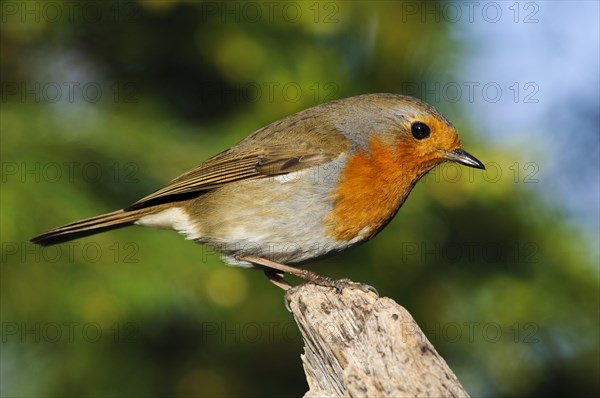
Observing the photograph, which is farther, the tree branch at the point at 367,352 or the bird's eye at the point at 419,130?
the bird's eye at the point at 419,130

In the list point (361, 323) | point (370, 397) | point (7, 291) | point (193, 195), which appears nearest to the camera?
point (370, 397)

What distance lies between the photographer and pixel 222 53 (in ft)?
16.1

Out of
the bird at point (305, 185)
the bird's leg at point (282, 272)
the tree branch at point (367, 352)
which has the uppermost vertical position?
the bird at point (305, 185)

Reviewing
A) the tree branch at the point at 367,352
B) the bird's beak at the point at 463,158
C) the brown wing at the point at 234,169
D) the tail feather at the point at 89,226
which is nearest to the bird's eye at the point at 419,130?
the bird's beak at the point at 463,158

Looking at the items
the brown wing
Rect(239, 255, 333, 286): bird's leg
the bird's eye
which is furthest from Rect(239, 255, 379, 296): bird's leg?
the bird's eye

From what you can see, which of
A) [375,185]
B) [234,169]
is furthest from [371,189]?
[234,169]

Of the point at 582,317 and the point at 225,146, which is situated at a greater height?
the point at 225,146

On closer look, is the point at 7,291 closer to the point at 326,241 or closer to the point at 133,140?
the point at 133,140

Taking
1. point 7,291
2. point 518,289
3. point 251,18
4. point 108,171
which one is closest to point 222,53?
point 251,18

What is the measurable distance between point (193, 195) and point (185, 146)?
35 centimetres

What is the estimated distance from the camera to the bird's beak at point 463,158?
4355 mm

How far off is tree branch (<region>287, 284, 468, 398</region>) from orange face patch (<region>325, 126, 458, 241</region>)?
791mm

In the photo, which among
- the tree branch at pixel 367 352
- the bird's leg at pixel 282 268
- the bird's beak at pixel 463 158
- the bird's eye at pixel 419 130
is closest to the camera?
the tree branch at pixel 367 352

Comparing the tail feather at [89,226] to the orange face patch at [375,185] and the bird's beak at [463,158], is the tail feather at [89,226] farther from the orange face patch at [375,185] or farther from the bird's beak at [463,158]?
the bird's beak at [463,158]
